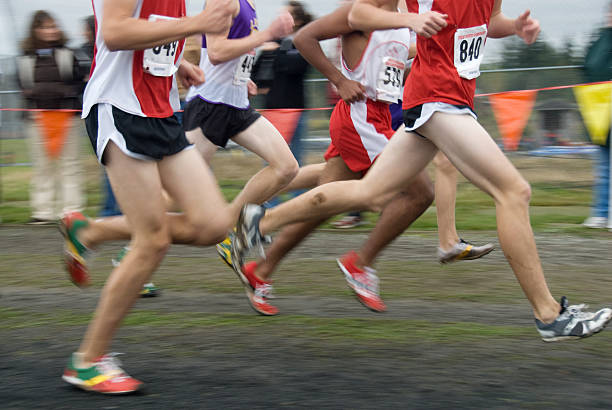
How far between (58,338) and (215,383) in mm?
1145

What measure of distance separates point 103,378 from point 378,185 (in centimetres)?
157

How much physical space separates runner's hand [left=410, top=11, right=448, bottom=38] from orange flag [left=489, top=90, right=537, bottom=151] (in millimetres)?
4516

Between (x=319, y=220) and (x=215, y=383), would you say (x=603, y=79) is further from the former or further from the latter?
(x=215, y=383)

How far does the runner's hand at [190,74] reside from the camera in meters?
4.32

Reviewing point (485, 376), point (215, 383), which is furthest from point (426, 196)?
point (215, 383)

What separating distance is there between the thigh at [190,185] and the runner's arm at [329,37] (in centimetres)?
154

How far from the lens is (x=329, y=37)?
Answer: 15.7 ft

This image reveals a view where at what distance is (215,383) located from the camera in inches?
131

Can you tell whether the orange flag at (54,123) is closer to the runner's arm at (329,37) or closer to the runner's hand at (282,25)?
the runner's arm at (329,37)

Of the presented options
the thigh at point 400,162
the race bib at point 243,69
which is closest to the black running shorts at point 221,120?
the race bib at point 243,69

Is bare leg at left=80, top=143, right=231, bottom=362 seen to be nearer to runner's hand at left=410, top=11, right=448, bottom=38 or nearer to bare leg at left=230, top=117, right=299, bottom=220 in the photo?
runner's hand at left=410, top=11, right=448, bottom=38

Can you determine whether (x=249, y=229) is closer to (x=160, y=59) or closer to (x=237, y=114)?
(x=160, y=59)

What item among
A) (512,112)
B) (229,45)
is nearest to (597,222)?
(512,112)

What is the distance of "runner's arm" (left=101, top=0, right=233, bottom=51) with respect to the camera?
10.3 ft
